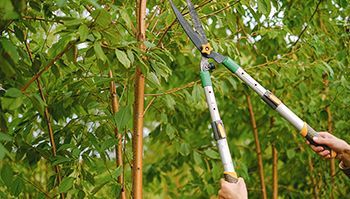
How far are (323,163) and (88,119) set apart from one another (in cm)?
171

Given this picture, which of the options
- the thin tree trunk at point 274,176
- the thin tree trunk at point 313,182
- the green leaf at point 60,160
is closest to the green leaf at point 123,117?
the green leaf at point 60,160

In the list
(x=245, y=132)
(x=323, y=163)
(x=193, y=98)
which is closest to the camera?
(x=193, y=98)

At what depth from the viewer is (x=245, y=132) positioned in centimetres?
388

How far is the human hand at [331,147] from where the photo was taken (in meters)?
1.86

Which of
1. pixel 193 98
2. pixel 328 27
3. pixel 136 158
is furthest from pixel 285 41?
pixel 136 158

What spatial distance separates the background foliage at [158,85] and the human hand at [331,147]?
0.47 meters

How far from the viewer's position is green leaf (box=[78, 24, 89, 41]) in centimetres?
151

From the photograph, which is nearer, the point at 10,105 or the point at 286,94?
the point at 10,105

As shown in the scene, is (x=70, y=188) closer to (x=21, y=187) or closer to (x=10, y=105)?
(x=21, y=187)

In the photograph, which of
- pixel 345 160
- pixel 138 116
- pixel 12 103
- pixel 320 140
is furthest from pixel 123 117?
pixel 345 160

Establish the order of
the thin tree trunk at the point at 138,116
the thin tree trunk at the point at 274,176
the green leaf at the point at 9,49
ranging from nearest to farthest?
the green leaf at the point at 9,49 < the thin tree trunk at the point at 138,116 < the thin tree trunk at the point at 274,176

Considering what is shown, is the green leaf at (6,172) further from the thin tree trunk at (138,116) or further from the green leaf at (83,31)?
the green leaf at (83,31)

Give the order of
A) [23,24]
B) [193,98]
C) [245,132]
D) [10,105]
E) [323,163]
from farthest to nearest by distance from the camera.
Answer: [245,132], [323,163], [193,98], [23,24], [10,105]

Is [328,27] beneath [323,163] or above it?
above
